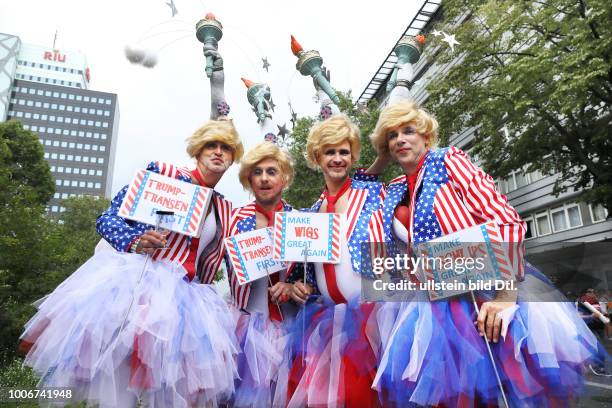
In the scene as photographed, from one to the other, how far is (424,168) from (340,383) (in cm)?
129

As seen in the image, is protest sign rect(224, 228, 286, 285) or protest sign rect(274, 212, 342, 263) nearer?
protest sign rect(274, 212, 342, 263)

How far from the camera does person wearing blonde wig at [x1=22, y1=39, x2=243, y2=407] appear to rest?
209 centimetres

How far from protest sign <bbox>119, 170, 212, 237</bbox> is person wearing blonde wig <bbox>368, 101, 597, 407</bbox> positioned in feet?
4.33

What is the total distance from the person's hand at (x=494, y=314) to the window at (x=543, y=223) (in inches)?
921

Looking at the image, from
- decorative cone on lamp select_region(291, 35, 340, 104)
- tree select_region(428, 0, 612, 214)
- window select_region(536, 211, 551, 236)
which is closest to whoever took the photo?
tree select_region(428, 0, 612, 214)

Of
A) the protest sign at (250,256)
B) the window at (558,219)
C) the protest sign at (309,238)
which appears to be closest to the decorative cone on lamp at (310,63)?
the protest sign at (250,256)

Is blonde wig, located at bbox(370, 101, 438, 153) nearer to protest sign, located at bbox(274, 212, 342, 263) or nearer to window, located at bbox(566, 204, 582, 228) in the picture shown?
protest sign, located at bbox(274, 212, 342, 263)

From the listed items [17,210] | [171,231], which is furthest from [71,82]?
[171,231]

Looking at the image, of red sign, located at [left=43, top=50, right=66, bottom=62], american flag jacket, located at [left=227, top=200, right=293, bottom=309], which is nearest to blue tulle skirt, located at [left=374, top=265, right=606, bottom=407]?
Answer: american flag jacket, located at [left=227, top=200, right=293, bottom=309]

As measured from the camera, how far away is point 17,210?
8.43 meters

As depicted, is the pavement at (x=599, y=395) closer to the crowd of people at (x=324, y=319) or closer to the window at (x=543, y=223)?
the crowd of people at (x=324, y=319)

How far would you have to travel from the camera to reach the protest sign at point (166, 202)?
2.59m

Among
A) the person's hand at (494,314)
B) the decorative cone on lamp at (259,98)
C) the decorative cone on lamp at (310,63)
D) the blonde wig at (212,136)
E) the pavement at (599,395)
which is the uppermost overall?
the decorative cone on lamp at (310,63)

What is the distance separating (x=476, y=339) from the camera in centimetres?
186
